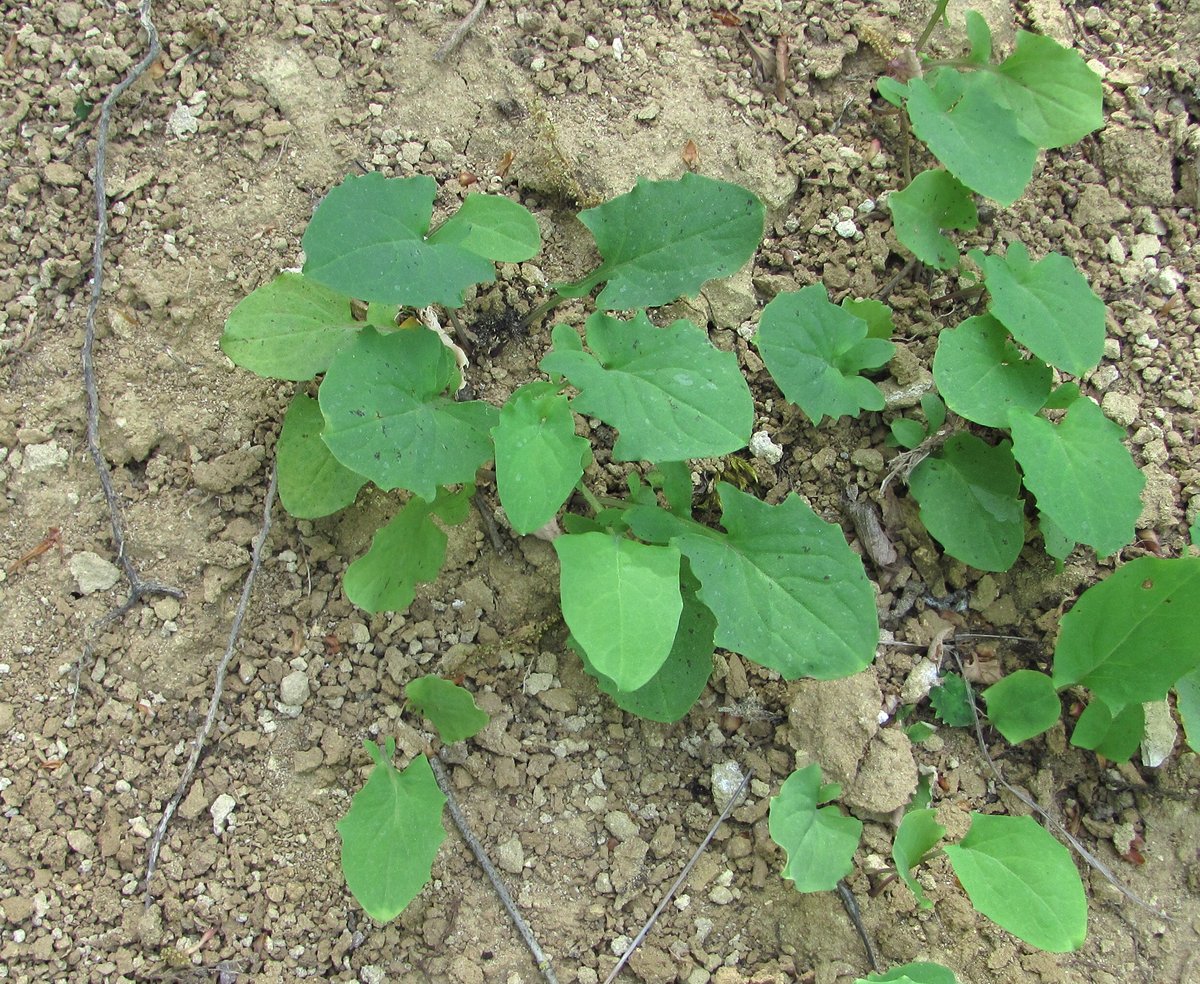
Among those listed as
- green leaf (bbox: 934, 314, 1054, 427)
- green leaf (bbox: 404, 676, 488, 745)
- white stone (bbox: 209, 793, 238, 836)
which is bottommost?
white stone (bbox: 209, 793, 238, 836)

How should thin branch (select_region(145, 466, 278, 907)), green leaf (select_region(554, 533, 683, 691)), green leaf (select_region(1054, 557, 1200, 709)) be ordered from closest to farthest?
green leaf (select_region(554, 533, 683, 691)) < thin branch (select_region(145, 466, 278, 907)) < green leaf (select_region(1054, 557, 1200, 709))

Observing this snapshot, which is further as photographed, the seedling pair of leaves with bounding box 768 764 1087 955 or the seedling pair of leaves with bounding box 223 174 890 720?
the seedling pair of leaves with bounding box 768 764 1087 955

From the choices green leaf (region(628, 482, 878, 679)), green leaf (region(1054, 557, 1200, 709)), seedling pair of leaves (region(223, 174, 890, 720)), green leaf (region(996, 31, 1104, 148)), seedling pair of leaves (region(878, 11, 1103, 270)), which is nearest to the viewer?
seedling pair of leaves (region(223, 174, 890, 720))

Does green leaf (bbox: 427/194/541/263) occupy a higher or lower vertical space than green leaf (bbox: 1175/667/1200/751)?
higher

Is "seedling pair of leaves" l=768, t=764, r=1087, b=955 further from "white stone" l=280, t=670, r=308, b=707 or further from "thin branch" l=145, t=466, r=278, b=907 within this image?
"thin branch" l=145, t=466, r=278, b=907

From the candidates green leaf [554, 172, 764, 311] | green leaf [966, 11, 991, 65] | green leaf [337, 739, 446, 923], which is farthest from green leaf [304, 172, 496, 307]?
green leaf [966, 11, 991, 65]

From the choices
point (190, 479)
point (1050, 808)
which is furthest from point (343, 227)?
point (1050, 808)
